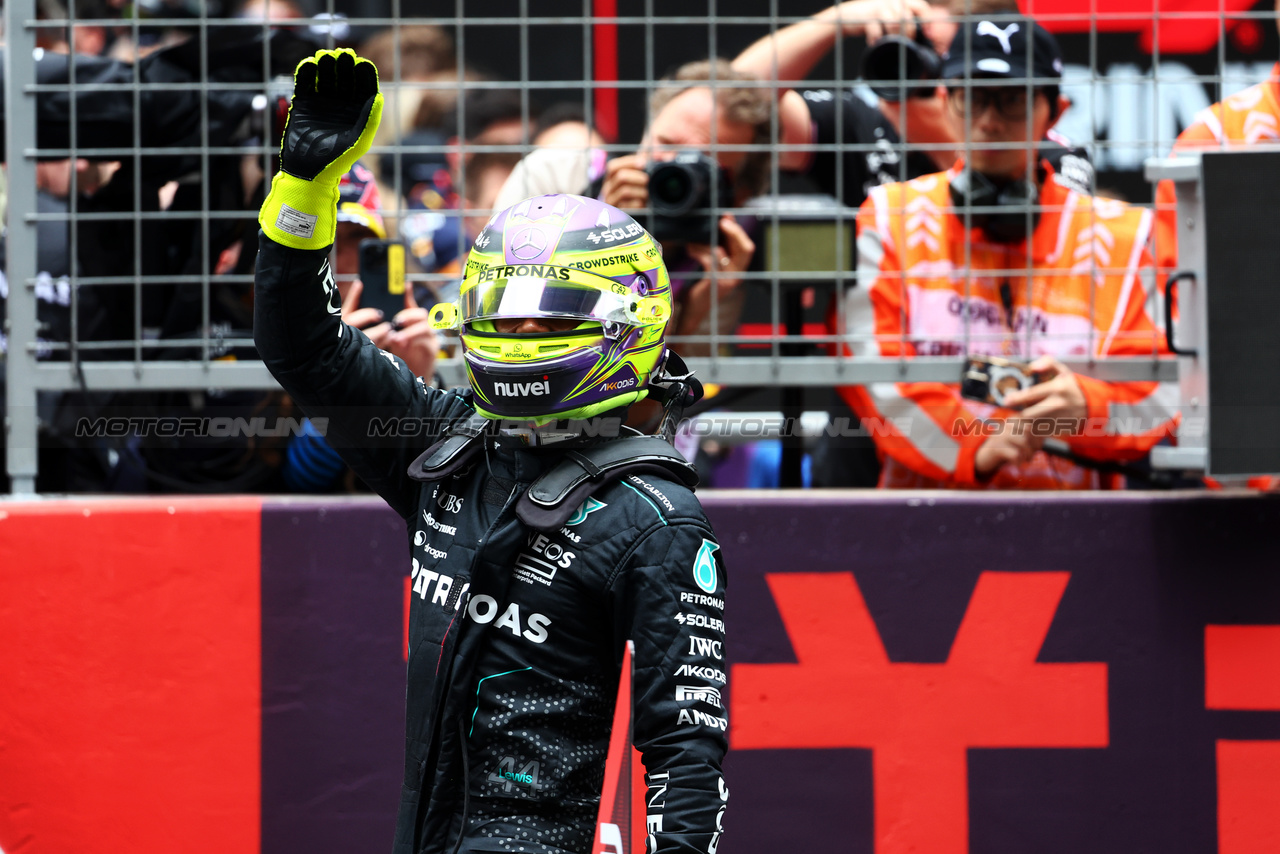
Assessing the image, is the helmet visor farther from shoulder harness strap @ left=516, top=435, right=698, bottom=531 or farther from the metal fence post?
the metal fence post

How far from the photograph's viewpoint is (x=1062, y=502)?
3406 millimetres

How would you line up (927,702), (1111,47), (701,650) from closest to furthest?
(701,650) → (927,702) → (1111,47)

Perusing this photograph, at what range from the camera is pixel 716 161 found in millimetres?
3395

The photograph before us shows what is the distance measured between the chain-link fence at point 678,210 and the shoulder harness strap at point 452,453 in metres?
1.02

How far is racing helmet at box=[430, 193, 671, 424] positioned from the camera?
7.20 feet

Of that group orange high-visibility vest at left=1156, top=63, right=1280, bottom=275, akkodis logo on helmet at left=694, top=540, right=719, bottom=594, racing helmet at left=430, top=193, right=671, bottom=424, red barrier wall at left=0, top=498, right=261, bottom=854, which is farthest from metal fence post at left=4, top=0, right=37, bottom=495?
orange high-visibility vest at left=1156, top=63, right=1280, bottom=275

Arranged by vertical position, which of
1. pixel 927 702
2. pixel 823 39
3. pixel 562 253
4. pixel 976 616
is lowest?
pixel 927 702

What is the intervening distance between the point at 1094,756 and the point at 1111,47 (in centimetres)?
277

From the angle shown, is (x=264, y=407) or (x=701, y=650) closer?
(x=701, y=650)

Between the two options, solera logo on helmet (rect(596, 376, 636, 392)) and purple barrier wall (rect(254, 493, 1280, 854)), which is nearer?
solera logo on helmet (rect(596, 376, 636, 392))

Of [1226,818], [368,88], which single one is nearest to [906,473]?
[1226,818]

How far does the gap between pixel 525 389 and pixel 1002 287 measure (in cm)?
184

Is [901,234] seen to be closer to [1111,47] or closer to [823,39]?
[823,39]

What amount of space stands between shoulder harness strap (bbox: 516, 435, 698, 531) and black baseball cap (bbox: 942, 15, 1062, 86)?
5.54 feet
